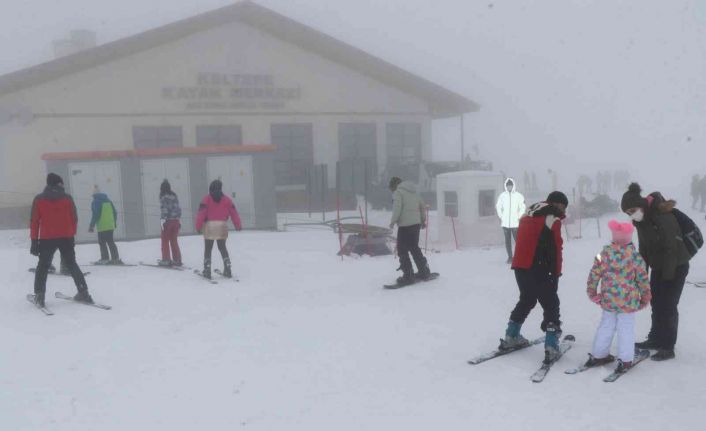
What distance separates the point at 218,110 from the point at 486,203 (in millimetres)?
12266

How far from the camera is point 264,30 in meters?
23.8

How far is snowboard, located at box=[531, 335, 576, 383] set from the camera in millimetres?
5223

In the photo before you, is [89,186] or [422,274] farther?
[89,186]

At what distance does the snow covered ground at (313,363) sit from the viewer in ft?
15.2

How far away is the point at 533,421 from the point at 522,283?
1513mm

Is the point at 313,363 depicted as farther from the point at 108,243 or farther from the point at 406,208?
the point at 108,243

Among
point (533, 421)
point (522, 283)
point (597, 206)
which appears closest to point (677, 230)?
point (522, 283)

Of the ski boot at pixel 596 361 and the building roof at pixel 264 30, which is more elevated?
the building roof at pixel 264 30

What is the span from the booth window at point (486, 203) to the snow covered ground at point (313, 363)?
6.15 meters

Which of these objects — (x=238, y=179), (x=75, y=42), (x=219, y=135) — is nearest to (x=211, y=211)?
(x=238, y=179)

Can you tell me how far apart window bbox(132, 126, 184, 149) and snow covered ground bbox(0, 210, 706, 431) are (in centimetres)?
1303

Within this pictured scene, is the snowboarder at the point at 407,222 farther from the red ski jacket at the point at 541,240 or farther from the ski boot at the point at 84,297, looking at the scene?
the ski boot at the point at 84,297

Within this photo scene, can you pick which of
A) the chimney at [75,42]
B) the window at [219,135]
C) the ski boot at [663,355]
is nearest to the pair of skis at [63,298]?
the ski boot at [663,355]

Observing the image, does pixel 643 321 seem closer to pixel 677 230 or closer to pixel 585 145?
pixel 677 230
